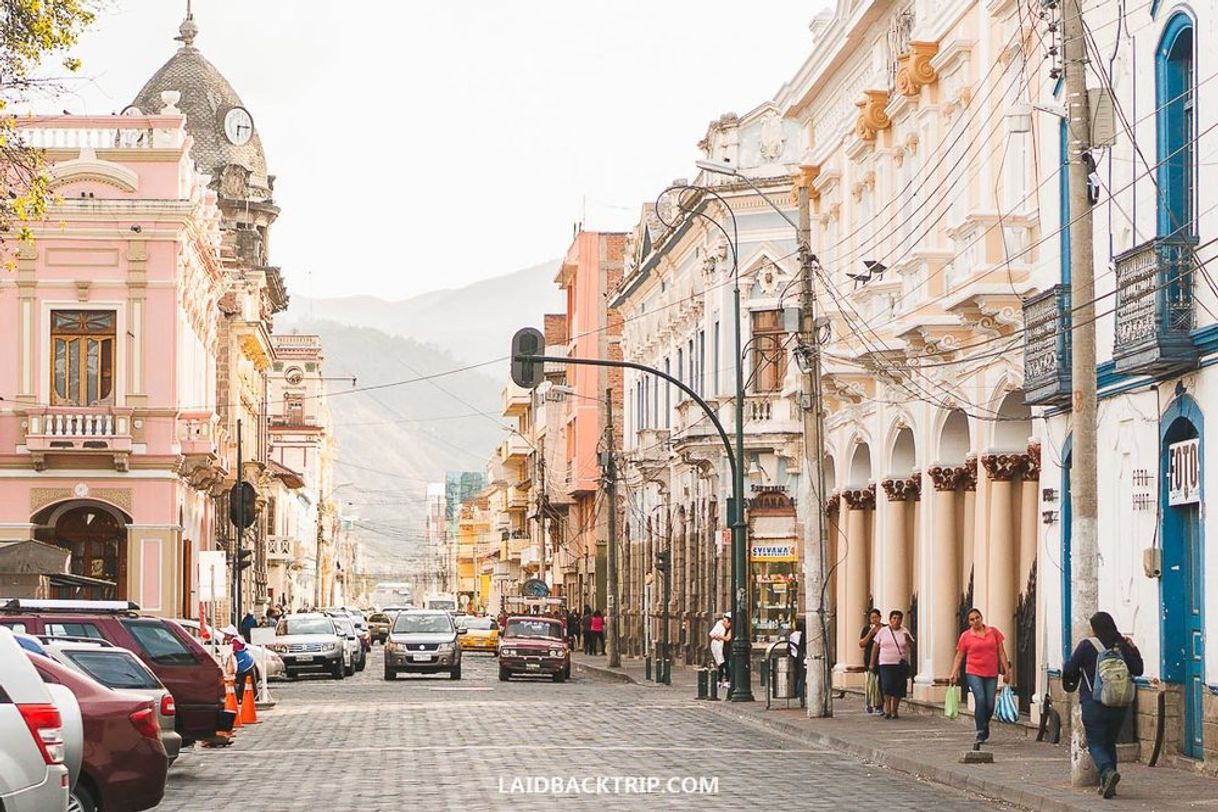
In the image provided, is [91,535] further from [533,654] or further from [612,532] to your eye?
[612,532]

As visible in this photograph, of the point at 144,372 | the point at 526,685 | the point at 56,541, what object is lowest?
the point at 526,685

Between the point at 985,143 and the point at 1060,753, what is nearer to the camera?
the point at 1060,753

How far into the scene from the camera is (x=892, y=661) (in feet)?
109

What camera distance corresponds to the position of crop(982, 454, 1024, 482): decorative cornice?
3127 centimetres

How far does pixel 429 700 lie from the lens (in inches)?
1704

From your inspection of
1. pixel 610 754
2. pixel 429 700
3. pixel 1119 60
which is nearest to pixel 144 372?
pixel 429 700

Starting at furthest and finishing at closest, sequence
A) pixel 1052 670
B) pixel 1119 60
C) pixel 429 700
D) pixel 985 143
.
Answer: pixel 429 700 < pixel 985 143 < pixel 1052 670 < pixel 1119 60

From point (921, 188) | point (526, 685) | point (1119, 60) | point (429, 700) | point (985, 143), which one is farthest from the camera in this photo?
point (526, 685)

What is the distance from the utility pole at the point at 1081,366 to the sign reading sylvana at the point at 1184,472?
2.95m

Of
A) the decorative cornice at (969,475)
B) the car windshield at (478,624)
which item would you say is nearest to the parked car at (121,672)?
the decorative cornice at (969,475)

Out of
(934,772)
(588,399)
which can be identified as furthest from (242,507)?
(934,772)

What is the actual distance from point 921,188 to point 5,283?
2754 cm

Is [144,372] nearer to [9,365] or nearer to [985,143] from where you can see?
[9,365]

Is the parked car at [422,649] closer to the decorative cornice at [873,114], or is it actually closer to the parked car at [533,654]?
the parked car at [533,654]
